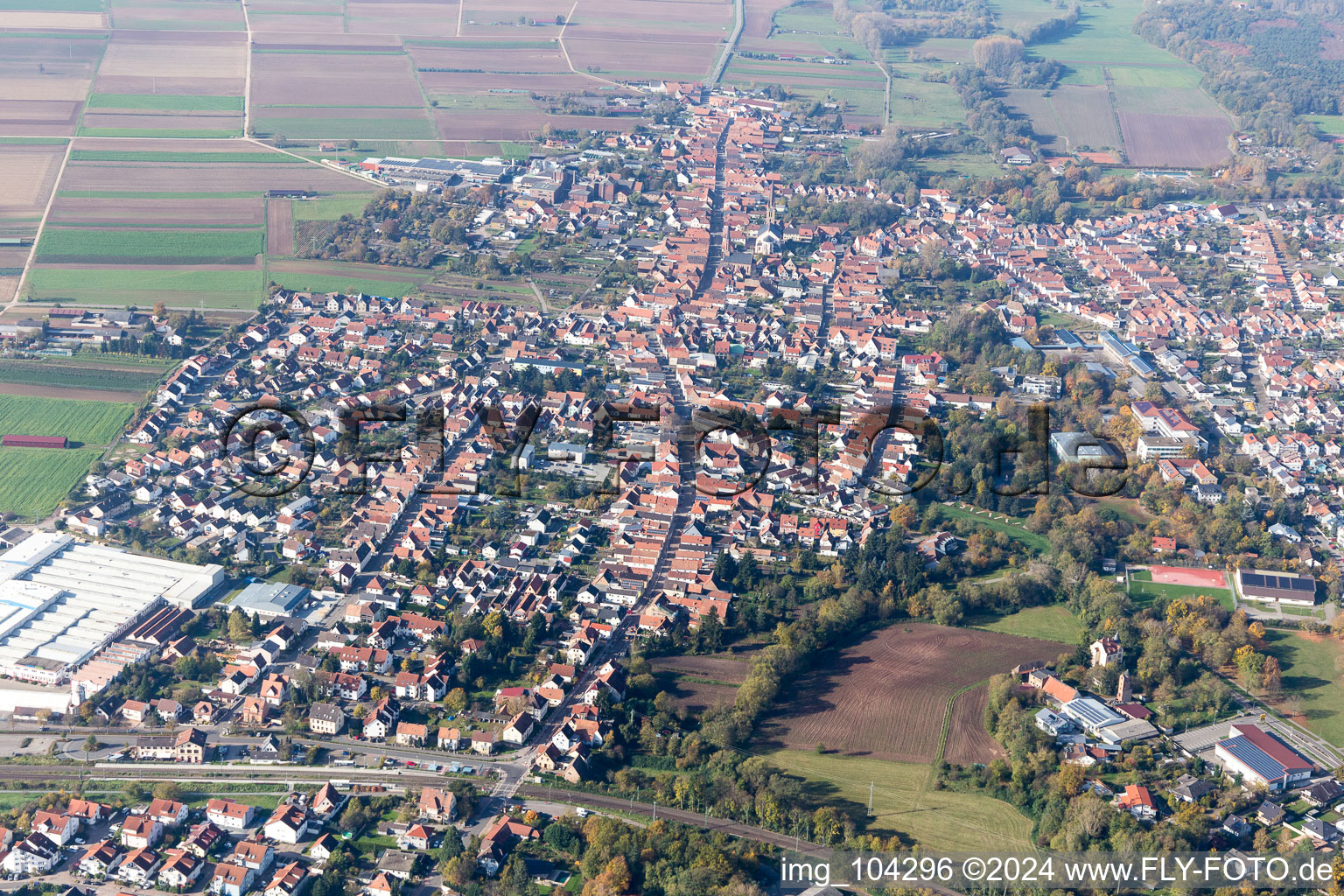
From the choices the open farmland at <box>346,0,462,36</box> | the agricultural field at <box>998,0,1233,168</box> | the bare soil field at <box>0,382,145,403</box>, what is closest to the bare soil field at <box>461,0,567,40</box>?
the open farmland at <box>346,0,462,36</box>

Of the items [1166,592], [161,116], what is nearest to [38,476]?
[1166,592]

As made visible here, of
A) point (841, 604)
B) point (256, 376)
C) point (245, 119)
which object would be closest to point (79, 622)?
point (256, 376)

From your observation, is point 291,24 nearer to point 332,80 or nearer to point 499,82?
point 332,80

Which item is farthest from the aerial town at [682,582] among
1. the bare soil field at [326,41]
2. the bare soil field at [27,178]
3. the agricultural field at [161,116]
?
the bare soil field at [326,41]

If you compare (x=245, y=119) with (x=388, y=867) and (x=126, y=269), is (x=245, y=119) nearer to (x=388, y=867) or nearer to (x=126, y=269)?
(x=126, y=269)

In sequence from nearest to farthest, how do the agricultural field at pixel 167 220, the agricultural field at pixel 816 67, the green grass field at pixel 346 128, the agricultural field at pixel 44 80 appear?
the agricultural field at pixel 167 220 < the agricultural field at pixel 44 80 < the green grass field at pixel 346 128 < the agricultural field at pixel 816 67

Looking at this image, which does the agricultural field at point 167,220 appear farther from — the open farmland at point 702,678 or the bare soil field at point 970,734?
the bare soil field at point 970,734
